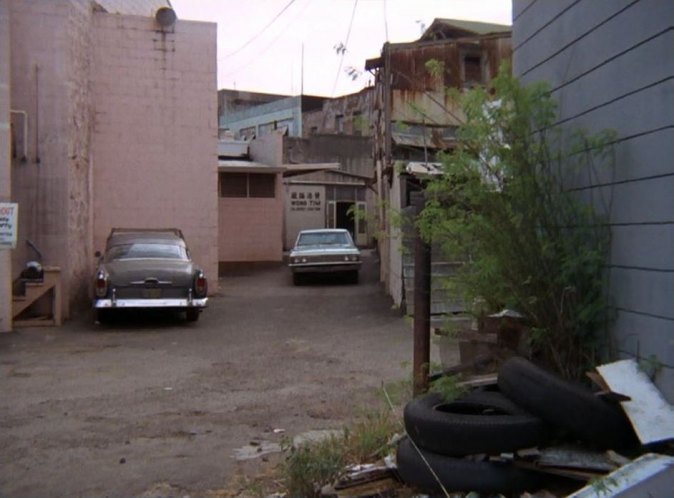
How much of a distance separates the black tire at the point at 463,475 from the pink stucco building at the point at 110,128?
12531 millimetres

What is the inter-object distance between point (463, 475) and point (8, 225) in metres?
11.0

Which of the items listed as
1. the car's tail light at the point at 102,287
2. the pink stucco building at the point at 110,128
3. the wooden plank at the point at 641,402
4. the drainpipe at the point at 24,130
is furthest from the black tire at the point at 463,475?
the drainpipe at the point at 24,130

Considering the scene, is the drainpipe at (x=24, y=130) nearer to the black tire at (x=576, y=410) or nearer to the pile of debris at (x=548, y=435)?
the pile of debris at (x=548, y=435)

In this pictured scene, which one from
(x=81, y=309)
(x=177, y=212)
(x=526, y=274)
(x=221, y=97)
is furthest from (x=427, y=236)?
(x=221, y=97)

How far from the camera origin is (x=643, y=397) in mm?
4156

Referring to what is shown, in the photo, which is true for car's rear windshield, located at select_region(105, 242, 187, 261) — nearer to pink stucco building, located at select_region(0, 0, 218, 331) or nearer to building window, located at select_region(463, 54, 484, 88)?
pink stucco building, located at select_region(0, 0, 218, 331)

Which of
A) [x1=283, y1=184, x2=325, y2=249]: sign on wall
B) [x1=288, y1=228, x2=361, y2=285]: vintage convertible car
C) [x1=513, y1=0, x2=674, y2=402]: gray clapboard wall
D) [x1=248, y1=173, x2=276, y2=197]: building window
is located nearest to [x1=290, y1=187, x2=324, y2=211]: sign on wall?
[x1=283, y1=184, x2=325, y2=249]: sign on wall

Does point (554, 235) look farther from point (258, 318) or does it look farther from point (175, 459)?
point (258, 318)

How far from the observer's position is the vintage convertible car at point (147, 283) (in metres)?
A: 14.2

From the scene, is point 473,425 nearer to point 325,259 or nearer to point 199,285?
point 199,285

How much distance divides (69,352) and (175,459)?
6425 millimetres

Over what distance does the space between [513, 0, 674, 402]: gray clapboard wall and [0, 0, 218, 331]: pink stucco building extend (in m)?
12.8

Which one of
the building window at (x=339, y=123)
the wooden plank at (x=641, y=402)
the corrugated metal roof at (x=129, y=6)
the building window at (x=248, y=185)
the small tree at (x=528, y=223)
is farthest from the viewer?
the building window at (x=339, y=123)

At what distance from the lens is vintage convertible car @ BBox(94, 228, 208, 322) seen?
558 inches
